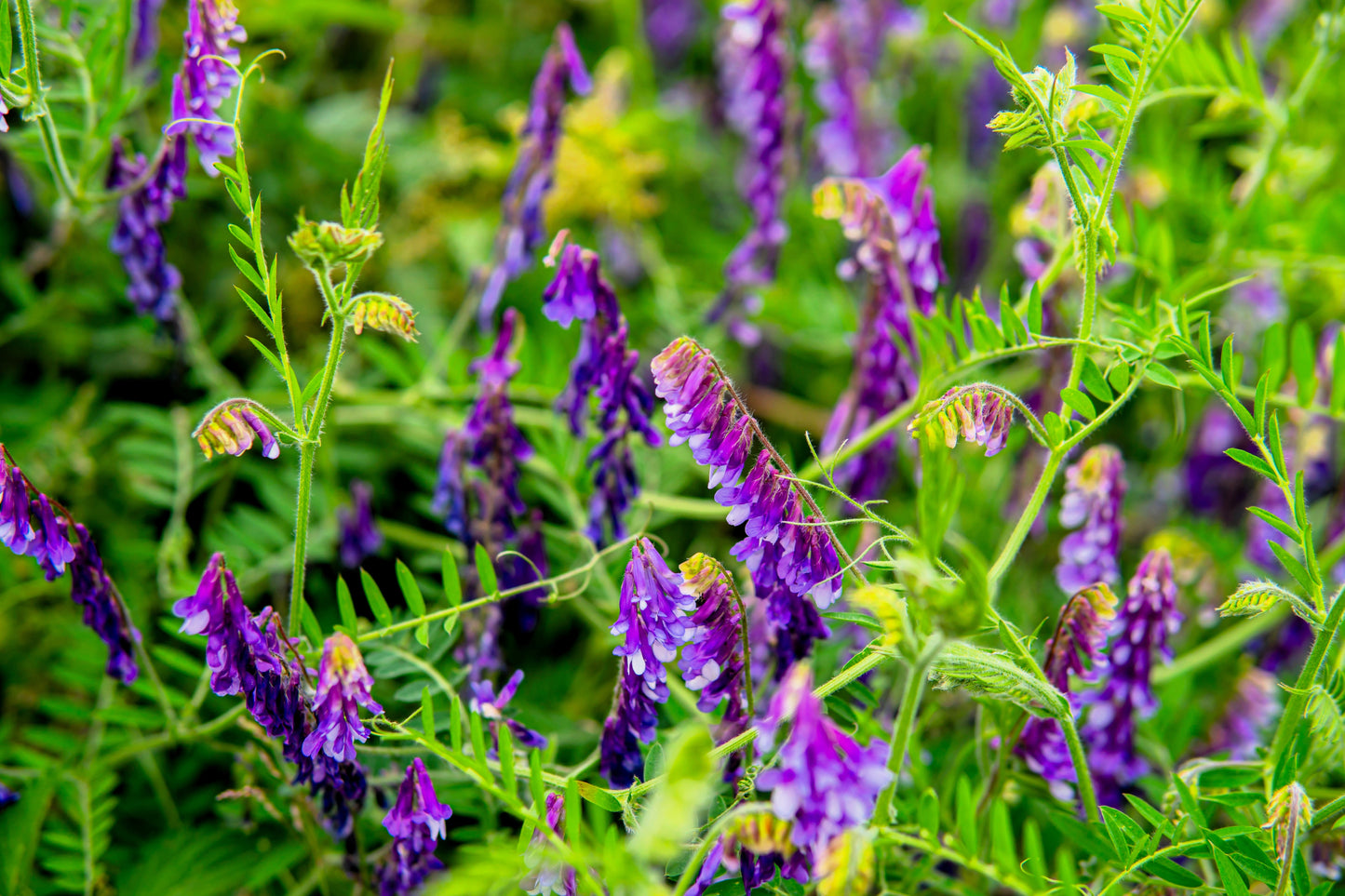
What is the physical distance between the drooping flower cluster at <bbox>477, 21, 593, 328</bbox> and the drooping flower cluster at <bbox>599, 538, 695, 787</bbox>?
0.87m

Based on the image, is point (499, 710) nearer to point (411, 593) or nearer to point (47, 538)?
point (411, 593)

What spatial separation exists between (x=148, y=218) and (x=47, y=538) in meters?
0.56

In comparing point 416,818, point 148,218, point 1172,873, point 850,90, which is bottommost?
point 1172,873

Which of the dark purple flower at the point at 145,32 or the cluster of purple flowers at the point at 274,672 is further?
the dark purple flower at the point at 145,32

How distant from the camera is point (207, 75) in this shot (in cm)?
130

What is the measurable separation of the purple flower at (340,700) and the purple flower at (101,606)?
354 mm

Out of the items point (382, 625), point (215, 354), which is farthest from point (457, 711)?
point (215, 354)

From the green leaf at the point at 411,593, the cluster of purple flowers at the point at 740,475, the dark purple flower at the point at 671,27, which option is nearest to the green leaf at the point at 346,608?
the green leaf at the point at 411,593

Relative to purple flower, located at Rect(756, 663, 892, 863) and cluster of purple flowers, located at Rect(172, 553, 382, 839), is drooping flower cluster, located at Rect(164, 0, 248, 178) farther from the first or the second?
purple flower, located at Rect(756, 663, 892, 863)

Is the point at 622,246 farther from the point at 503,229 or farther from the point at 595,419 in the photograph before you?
the point at 595,419

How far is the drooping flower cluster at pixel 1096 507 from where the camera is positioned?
4.70 ft

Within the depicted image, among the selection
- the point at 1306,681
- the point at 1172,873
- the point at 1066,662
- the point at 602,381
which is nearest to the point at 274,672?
the point at 602,381

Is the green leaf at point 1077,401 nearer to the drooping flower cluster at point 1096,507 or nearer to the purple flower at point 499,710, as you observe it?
the drooping flower cluster at point 1096,507

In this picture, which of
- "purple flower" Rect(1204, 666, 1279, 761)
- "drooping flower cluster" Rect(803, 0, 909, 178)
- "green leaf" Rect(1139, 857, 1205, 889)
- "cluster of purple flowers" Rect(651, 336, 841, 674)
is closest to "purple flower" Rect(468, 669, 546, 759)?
"cluster of purple flowers" Rect(651, 336, 841, 674)
